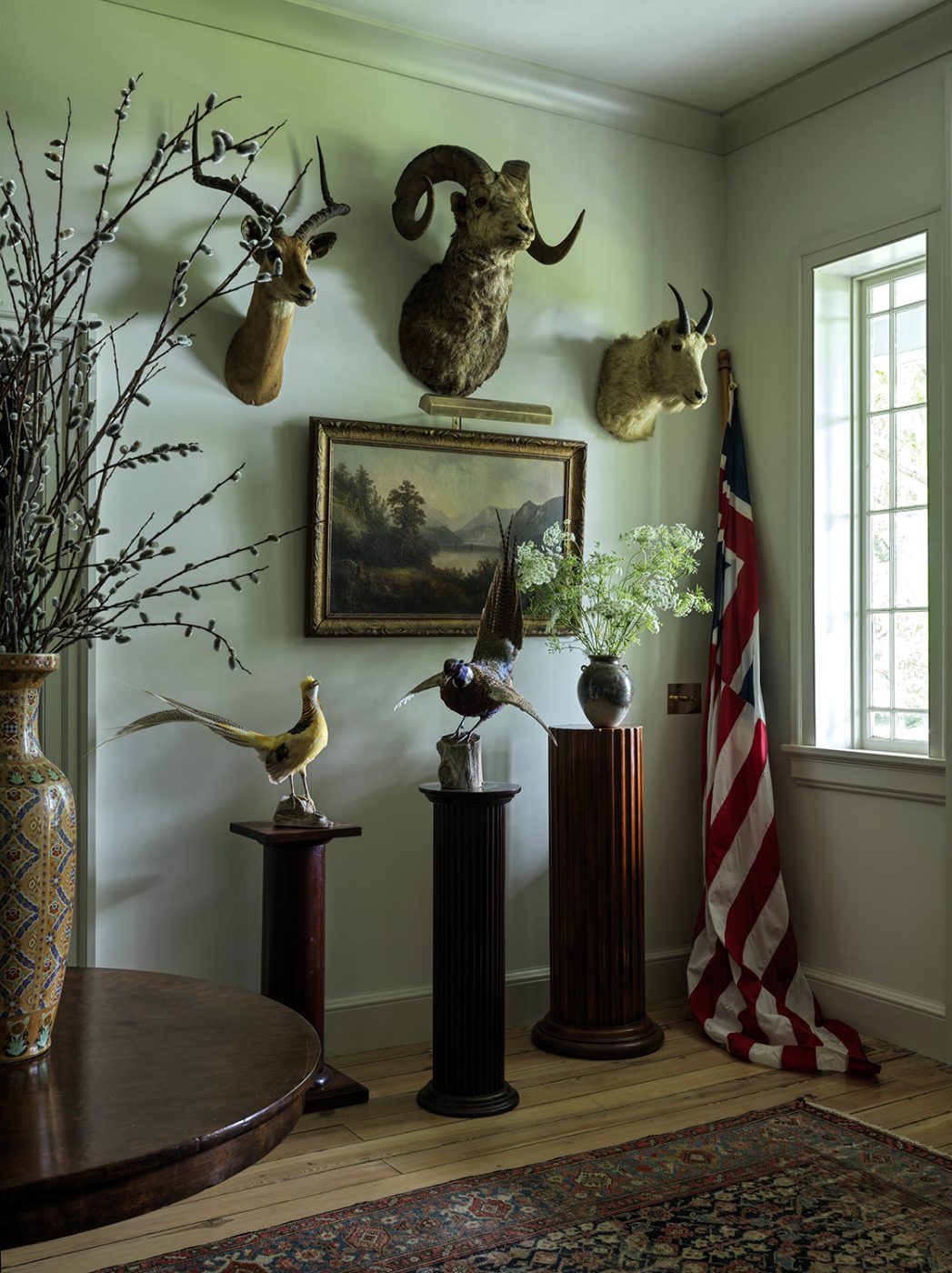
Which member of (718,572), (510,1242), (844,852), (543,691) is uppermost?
(718,572)

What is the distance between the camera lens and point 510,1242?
2561 millimetres

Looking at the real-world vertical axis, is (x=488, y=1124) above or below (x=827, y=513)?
below

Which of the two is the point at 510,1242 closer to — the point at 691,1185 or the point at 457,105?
the point at 691,1185

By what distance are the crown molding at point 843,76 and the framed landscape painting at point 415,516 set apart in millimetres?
1502

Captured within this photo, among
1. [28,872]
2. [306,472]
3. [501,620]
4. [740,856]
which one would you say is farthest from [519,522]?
[28,872]

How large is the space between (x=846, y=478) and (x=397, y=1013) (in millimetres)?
2513

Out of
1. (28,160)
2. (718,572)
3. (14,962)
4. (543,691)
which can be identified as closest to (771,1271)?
(14,962)

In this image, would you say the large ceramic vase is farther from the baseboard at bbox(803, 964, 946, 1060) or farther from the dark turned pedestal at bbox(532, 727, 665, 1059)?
the baseboard at bbox(803, 964, 946, 1060)

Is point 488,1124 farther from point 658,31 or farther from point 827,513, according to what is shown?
point 658,31

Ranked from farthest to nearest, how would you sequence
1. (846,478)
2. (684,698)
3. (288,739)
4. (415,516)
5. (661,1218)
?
(684,698) < (846,478) < (415,516) < (288,739) < (661,1218)

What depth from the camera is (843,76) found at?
406 centimetres

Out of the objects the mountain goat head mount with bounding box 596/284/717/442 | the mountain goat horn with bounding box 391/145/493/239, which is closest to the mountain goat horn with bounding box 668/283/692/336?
the mountain goat head mount with bounding box 596/284/717/442

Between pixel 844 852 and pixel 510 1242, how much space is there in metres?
2.04

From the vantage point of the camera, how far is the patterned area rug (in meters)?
2.48
